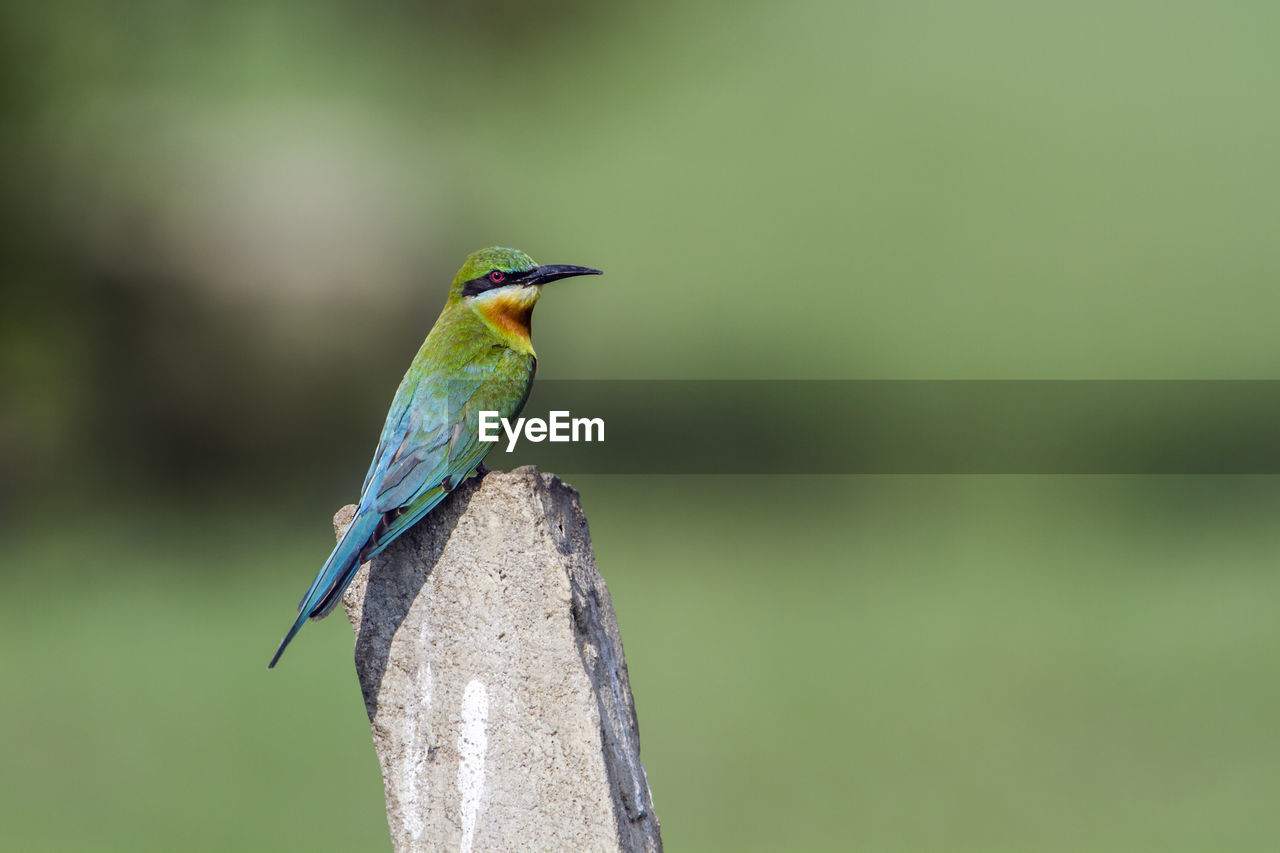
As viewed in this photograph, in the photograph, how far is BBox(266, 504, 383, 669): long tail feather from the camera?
1280 mm

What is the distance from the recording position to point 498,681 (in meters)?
1.34

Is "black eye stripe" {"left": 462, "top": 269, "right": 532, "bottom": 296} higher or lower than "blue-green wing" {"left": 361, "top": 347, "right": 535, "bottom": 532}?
higher

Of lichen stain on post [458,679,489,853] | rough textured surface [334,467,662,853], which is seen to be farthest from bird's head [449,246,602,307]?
lichen stain on post [458,679,489,853]

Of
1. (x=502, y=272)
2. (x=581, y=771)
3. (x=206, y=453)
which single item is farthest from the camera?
(x=206, y=453)

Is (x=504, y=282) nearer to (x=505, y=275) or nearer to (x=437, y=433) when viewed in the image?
(x=505, y=275)

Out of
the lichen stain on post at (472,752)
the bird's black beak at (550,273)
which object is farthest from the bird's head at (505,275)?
the lichen stain on post at (472,752)

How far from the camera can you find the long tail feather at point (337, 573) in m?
1.28

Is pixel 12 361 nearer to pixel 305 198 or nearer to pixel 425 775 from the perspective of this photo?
pixel 305 198

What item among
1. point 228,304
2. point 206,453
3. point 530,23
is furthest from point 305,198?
point 530,23

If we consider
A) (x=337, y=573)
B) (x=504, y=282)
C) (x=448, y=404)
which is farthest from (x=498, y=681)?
(x=504, y=282)

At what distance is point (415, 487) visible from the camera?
134cm

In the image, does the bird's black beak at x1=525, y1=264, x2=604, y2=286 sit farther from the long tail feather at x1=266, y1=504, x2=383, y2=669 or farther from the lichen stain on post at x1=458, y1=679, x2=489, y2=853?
the lichen stain on post at x1=458, y1=679, x2=489, y2=853

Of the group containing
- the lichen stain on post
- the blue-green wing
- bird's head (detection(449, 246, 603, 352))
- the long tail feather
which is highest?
bird's head (detection(449, 246, 603, 352))

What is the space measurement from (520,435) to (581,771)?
0.42 meters
